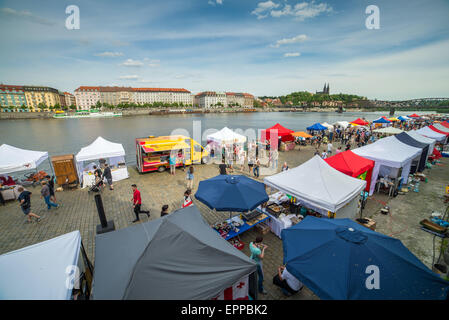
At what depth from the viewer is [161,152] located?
14266mm

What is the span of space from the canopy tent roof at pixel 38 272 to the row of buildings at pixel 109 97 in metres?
156

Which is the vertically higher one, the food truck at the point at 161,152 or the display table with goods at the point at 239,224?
the food truck at the point at 161,152

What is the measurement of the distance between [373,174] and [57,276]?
13.1 metres

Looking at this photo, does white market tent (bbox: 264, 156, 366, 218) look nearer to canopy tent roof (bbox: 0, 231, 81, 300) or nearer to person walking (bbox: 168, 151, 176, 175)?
canopy tent roof (bbox: 0, 231, 81, 300)

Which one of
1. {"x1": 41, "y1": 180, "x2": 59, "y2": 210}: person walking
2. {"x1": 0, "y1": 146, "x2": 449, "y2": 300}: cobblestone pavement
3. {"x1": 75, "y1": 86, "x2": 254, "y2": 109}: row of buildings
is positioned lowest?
{"x1": 0, "y1": 146, "x2": 449, "y2": 300}: cobblestone pavement

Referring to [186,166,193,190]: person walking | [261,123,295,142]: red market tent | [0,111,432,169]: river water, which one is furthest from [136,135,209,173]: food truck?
[261,123,295,142]: red market tent

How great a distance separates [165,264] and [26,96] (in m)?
177

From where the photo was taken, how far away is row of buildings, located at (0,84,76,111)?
4614 inches

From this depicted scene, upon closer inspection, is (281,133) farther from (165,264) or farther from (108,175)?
(165,264)

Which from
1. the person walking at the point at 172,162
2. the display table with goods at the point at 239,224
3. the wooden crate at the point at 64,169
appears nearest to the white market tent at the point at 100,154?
the wooden crate at the point at 64,169

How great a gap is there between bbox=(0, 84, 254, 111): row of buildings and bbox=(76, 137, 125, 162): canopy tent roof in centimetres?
14499

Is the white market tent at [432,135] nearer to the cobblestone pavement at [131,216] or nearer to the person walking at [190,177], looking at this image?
the cobblestone pavement at [131,216]

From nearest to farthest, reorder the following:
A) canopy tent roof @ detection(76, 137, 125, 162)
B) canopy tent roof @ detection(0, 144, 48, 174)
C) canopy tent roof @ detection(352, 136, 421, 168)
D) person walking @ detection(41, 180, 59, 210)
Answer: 1. person walking @ detection(41, 180, 59, 210)
2. canopy tent roof @ detection(352, 136, 421, 168)
3. canopy tent roof @ detection(0, 144, 48, 174)
4. canopy tent roof @ detection(76, 137, 125, 162)

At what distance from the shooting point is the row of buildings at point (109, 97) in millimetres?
120787
